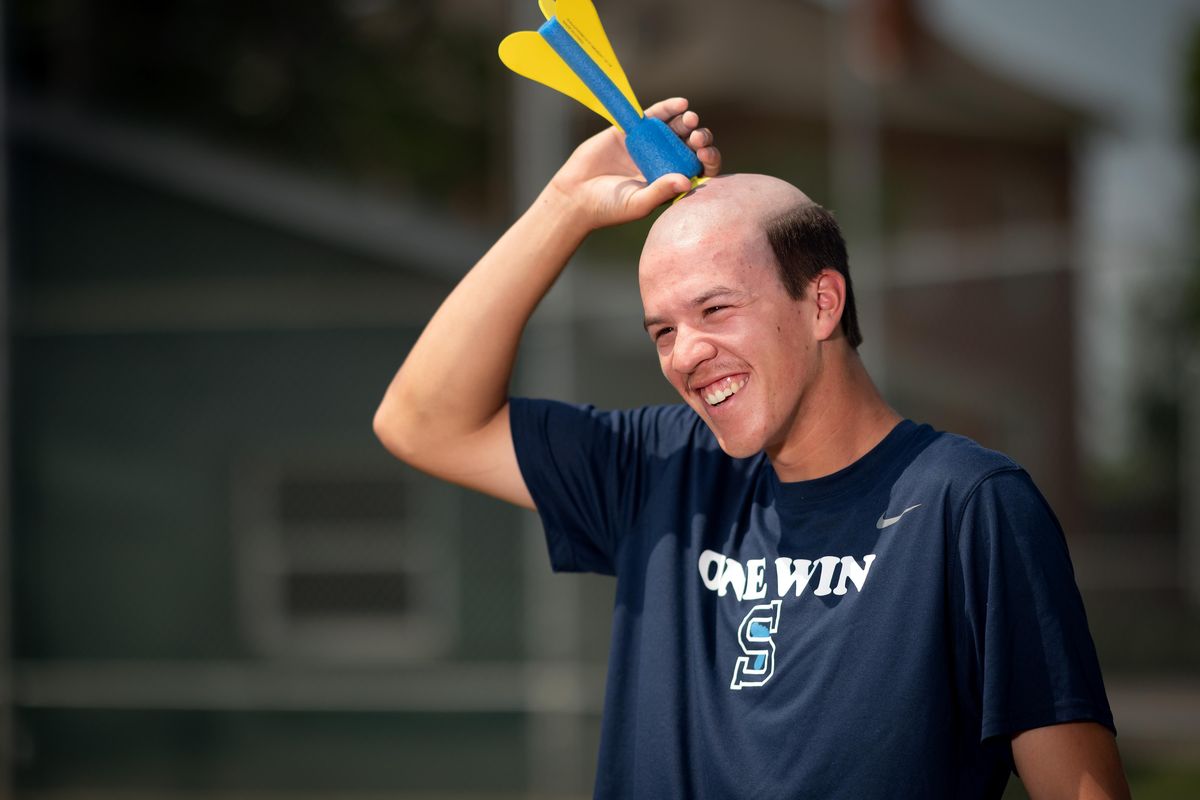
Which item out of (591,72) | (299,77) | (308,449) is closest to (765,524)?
(591,72)

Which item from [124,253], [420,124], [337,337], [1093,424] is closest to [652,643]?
[337,337]

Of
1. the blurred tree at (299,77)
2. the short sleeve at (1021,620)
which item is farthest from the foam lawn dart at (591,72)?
the blurred tree at (299,77)

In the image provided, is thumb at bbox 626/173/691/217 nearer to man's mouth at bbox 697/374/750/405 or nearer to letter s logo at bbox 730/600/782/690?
man's mouth at bbox 697/374/750/405

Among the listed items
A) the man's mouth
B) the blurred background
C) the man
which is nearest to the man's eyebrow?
the man

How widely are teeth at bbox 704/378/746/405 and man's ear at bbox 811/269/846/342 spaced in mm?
144

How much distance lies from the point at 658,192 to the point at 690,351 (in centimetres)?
28

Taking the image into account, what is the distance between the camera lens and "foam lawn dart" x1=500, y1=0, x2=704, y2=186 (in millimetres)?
2107

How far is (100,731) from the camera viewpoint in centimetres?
790

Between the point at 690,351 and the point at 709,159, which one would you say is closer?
the point at 690,351

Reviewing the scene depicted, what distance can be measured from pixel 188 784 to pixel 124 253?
339cm

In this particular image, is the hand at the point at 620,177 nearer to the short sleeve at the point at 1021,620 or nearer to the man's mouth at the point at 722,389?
the man's mouth at the point at 722,389

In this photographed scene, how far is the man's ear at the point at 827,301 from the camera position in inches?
79.5

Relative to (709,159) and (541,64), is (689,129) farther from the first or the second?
(541,64)

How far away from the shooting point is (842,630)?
Result: 6.07 feet
